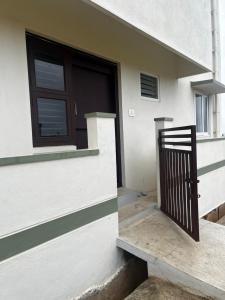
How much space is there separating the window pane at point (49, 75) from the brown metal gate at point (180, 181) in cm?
166

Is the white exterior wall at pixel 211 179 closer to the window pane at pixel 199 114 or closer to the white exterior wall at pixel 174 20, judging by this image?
the white exterior wall at pixel 174 20

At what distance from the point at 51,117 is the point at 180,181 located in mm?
1957

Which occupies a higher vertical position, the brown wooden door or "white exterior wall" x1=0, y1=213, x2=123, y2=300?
the brown wooden door

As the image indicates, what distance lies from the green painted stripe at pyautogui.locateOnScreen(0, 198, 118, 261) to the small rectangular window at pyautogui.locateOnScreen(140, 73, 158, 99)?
2.97 metres

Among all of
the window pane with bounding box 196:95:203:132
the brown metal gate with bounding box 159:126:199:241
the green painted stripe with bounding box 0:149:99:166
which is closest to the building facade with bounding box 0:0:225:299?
the green painted stripe with bounding box 0:149:99:166

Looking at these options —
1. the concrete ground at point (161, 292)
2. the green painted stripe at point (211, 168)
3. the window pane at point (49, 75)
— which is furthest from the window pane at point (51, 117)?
the green painted stripe at point (211, 168)

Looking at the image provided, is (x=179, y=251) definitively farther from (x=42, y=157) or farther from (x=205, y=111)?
(x=205, y=111)

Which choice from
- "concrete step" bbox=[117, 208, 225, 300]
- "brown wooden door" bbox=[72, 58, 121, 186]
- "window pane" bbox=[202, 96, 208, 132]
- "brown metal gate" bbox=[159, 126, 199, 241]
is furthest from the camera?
"window pane" bbox=[202, 96, 208, 132]

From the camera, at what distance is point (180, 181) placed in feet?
9.64

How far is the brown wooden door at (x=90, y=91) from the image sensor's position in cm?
376

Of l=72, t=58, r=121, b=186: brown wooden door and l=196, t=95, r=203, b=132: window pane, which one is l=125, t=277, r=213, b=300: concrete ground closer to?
l=72, t=58, r=121, b=186: brown wooden door

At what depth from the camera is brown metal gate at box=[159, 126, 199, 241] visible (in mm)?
2682

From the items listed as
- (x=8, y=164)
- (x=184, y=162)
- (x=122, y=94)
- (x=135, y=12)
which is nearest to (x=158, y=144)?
(x=184, y=162)

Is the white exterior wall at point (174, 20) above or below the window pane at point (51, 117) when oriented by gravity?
above
